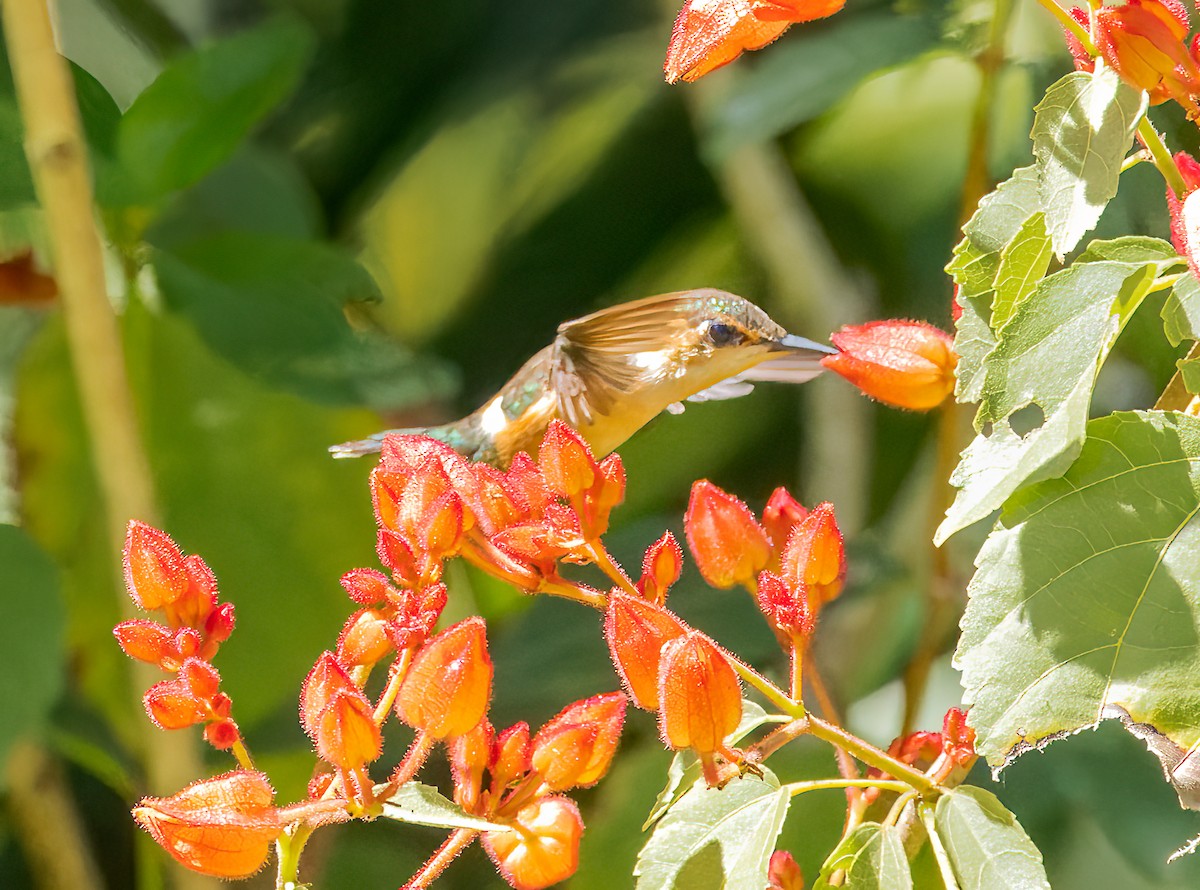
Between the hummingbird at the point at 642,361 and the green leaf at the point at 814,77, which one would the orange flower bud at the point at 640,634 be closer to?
the hummingbird at the point at 642,361

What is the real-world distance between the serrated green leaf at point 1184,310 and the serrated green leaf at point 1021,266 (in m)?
0.03

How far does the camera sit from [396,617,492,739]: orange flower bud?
26cm

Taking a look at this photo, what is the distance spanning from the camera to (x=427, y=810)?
0.85 feet

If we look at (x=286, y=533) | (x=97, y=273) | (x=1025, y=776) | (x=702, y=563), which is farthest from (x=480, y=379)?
(x=702, y=563)

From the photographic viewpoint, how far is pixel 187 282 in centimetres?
71

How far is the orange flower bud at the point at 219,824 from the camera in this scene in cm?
26

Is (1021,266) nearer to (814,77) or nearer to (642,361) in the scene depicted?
(642,361)

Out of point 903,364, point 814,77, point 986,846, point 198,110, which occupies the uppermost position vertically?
point 198,110

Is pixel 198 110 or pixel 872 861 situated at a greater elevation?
pixel 198 110

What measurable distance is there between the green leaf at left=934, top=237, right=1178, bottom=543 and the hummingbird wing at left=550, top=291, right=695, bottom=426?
0.16 m

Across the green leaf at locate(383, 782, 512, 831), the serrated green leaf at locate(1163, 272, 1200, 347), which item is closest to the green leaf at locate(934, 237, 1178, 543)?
the serrated green leaf at locate(1163, 272, 1200, 347)

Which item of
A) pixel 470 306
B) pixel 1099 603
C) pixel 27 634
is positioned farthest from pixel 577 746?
pixel 470 306

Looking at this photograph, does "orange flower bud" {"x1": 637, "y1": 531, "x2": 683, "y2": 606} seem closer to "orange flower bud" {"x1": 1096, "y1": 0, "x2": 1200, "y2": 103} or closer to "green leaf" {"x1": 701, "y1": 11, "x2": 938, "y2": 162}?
"orange flower bud" {"x1": 1096, "y1": 0, "x2": 1200, "y2": 103}

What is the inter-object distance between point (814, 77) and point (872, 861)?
18.7 inches
